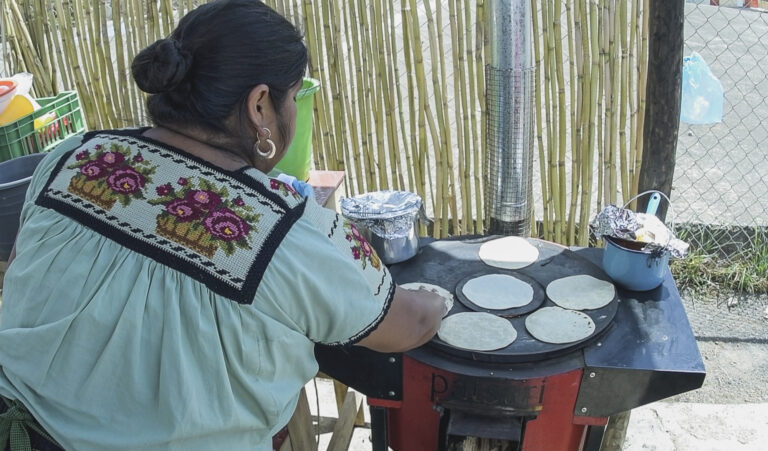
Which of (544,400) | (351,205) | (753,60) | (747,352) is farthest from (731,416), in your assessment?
(753,60)

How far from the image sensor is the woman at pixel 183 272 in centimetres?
122

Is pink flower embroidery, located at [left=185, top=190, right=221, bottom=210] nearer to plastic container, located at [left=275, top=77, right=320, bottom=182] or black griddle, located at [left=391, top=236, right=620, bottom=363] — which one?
black griddle, located at [left=391, top=236, right=620, bottom=363]

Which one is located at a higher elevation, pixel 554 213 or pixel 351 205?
pixel 351 205

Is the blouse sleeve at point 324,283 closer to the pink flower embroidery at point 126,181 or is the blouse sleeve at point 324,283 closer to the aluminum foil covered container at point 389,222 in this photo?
the pink flower embroidery at point 126,181

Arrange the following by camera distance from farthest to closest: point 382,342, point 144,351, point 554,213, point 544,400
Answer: point 554,213 < point 544,400 < point 382,342 < point 144,351

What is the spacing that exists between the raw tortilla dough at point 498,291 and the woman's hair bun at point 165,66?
1060mm

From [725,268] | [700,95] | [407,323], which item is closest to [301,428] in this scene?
[407,323]

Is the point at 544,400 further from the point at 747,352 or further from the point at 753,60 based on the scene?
the point at 753,60

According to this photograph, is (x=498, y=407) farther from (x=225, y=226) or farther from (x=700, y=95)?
(x=700, y=95)

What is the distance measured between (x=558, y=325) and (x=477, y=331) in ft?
0.72

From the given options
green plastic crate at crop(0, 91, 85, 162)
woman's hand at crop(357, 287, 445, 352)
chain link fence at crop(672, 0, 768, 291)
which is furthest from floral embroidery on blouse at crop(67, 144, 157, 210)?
chain link fence at crop(672, 0, 768, 291)

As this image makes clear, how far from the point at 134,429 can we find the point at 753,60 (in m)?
7.43

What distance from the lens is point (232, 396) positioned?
4.14 ft

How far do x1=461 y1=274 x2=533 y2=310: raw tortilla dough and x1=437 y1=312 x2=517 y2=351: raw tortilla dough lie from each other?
7 cm
